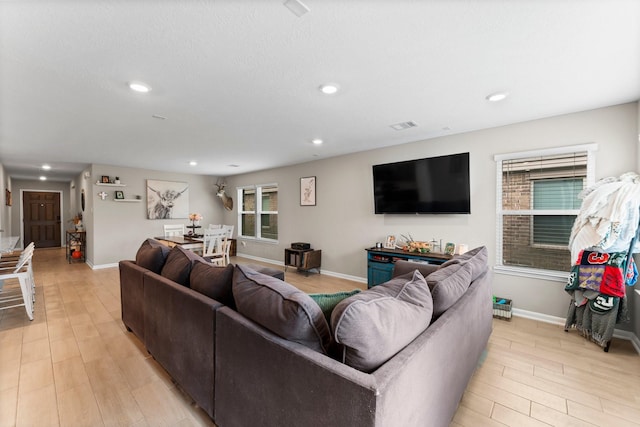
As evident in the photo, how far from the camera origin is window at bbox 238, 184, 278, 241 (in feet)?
21.9

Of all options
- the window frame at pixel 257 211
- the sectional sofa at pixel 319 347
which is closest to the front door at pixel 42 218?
the window frame at pixel 257 211

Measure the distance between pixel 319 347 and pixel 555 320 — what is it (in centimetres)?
337

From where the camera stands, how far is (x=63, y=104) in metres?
2.60

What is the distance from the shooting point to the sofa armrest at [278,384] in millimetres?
867

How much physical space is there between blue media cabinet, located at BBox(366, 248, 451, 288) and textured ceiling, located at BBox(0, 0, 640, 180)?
1.69m

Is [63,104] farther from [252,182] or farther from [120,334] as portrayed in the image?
[252,182]

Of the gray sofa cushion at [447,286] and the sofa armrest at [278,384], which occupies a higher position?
the gray sofa cushion at [447,286]

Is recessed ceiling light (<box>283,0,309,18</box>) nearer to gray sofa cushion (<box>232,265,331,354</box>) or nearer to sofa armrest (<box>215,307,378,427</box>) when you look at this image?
gray sofa cushion (<box>232,265,331,354</box>)

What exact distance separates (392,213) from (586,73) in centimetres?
261

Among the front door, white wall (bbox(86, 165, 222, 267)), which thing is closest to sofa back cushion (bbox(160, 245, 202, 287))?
white wall (bbox(86, 165, 222, 267))

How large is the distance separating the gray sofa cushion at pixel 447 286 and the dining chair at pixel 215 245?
376 centimetres

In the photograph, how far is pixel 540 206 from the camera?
3154 millimetres

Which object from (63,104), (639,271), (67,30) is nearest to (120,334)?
(63,104)

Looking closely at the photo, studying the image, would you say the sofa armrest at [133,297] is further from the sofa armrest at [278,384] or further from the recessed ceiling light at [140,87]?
the recessed ceiling light at [140,87]
